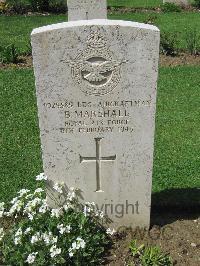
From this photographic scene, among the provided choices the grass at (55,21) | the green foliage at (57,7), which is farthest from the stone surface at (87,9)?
the green foliage at (57,7)

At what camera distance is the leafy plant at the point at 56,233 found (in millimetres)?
4637

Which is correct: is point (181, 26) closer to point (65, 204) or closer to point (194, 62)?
point (194, 62)

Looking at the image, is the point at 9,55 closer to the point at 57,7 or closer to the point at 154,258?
the point at 57,7

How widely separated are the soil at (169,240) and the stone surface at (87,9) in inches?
259

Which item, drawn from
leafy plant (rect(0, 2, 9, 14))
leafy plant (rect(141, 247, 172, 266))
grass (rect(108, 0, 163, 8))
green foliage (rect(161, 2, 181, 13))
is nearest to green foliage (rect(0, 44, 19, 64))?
leafy plant (rect(0, 2, 9, 14))

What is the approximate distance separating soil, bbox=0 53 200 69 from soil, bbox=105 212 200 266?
612 centimetres

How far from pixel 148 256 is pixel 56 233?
3.07 feet

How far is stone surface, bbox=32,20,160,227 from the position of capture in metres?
4.41

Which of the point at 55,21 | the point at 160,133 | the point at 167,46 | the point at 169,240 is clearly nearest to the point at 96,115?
the point at 169,240

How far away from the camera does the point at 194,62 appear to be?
11.3 m

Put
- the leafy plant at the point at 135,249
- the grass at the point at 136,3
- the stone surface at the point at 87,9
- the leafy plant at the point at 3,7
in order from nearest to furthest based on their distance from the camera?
the leafy plant at the point at 135,249
the stone surface at the point at 87,9
the leafy plant at the point at 3,7
the grass at the point at 136,3

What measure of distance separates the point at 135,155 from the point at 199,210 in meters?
1.55

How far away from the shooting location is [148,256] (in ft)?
15.7

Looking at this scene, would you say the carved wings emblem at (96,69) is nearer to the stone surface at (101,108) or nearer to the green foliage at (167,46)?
the stone surface at (101,108)
